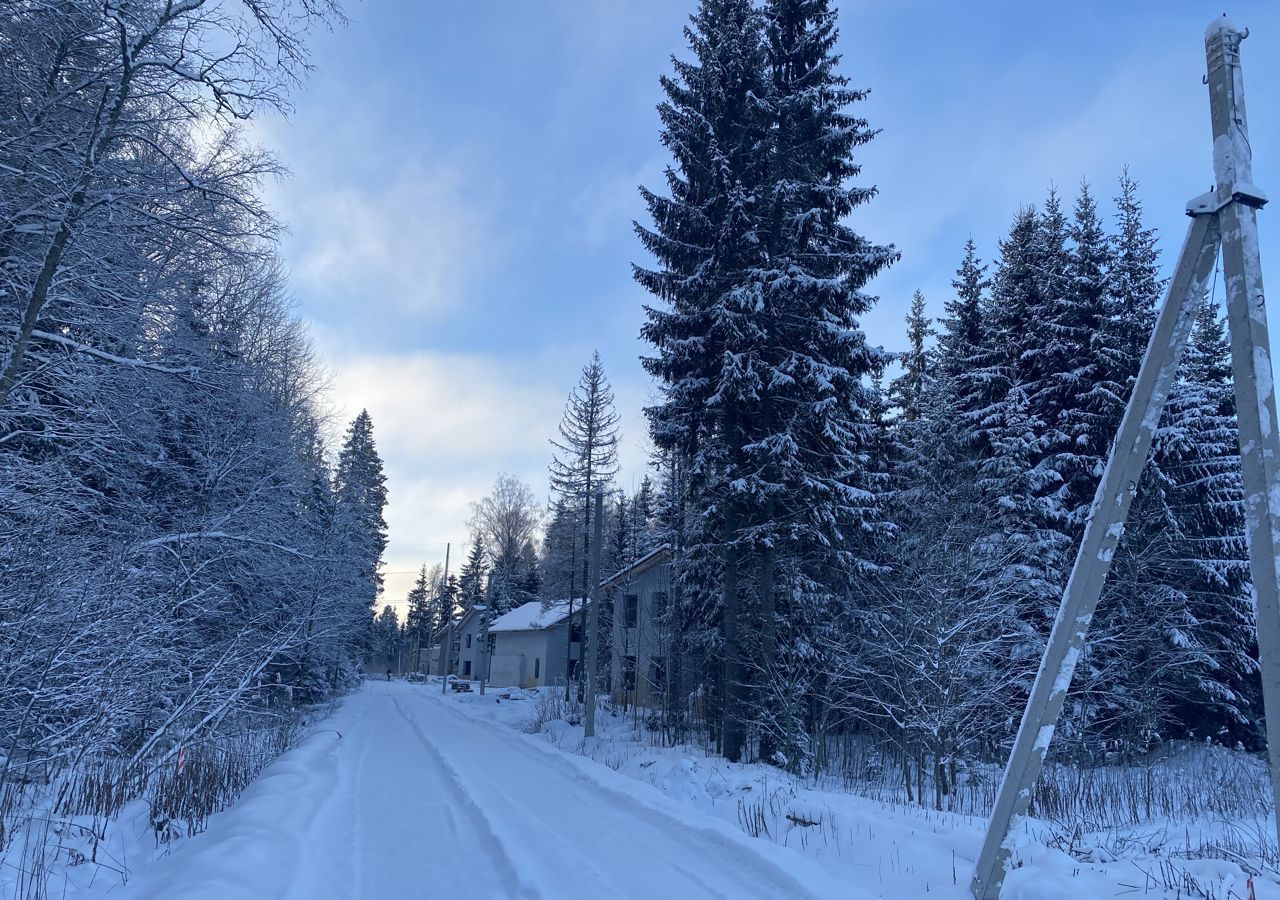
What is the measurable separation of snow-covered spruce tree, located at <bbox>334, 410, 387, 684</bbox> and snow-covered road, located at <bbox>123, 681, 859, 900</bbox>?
702 inches

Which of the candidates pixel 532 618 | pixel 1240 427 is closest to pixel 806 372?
pixel 1240 427

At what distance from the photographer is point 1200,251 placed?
4.83 meters

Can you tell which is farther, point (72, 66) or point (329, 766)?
point (329, 766)

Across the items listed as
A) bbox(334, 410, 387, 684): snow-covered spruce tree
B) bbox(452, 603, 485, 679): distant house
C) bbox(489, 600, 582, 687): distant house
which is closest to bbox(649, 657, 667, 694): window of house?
bbox(334, 410, 387, 684): snow-covered spruce tree

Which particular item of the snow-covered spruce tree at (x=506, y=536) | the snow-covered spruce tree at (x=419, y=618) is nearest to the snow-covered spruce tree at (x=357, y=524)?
the snow-covered spruce tree at (x=506, y=536)

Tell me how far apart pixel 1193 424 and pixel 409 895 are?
2200 centimetres

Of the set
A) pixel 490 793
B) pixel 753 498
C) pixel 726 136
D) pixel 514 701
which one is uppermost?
pixel 726 136

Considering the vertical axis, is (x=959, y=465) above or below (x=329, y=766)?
above

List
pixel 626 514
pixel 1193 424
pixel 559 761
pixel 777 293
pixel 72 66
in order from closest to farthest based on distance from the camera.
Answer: pixel 72 66, pixel 559 761, pixel 777 293, pixel 1193 424, pixel 626 514

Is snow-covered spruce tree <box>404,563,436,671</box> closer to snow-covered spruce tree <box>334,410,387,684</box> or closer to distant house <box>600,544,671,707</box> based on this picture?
snow-covered spruce tree <box>334,410,387,684</box>

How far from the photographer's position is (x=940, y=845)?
660 centimetres

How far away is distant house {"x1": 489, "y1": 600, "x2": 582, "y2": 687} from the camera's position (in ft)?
161

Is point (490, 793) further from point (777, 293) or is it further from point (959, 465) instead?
point (959, 465)

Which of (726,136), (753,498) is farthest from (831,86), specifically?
(753,498)
